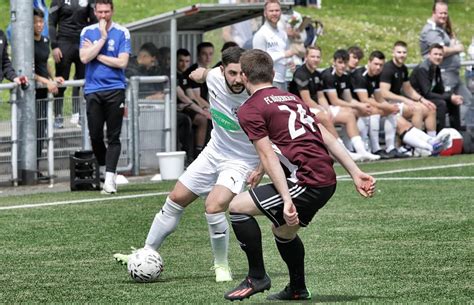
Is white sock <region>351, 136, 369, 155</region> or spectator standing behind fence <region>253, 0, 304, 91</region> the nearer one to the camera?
spectator standing behind fence <region>253, 0, 304, 91</region>

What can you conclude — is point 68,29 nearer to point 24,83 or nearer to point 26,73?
point 26,73

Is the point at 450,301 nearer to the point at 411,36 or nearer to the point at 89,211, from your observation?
the point at 89,211

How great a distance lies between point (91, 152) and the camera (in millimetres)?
16219

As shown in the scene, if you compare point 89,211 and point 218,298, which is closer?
point 218,298

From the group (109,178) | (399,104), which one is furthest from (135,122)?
(399,104)

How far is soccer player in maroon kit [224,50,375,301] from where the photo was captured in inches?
304

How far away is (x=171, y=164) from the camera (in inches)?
685

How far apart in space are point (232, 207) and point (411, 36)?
109 feet

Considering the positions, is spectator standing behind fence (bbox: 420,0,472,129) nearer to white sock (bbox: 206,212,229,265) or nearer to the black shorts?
white sock (bbox: 206,212,229,265)

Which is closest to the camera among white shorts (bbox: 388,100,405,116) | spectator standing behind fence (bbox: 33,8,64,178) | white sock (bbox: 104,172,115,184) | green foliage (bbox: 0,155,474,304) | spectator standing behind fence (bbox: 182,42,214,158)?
green foliage (bbox: 0,155,474,304)

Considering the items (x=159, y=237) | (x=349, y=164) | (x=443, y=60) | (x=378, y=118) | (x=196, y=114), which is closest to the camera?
(x=349, y=164)

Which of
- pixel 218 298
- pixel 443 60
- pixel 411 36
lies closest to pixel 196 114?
pixel 443 60

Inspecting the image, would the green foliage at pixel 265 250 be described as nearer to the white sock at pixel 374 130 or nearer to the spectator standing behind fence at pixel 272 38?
the spectator standing behind fence at pixel 272 38

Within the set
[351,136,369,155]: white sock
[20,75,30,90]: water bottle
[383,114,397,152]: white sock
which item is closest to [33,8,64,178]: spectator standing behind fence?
[20,75,30,90]: water bottle
